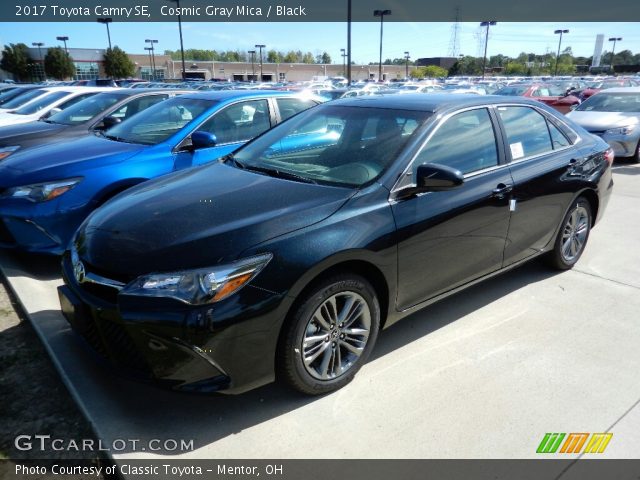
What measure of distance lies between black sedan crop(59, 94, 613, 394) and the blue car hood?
1.41 m

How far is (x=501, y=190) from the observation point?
138 inches

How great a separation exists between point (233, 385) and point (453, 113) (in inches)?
91.3

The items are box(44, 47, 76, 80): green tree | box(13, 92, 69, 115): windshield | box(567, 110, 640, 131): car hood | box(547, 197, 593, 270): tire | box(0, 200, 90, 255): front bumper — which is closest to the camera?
box(0, 200, 90, 255): front bumper

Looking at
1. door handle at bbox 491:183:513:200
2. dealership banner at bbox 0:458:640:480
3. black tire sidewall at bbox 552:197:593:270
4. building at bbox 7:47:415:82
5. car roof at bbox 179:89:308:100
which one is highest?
building at bbox 7:47:415:82

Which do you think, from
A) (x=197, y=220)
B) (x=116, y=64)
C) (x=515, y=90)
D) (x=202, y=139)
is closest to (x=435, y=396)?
(x=197, y=220)

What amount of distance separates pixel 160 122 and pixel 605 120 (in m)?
9.36

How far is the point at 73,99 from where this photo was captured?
1102 cm

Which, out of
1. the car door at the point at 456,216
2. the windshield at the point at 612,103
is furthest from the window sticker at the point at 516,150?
the windshield at the point at 612,103

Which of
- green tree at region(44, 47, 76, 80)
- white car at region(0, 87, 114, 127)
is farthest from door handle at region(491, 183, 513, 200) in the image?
green tree at region(44, 47, 76, 80)

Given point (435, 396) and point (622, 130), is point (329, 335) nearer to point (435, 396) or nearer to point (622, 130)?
point (435, 396)

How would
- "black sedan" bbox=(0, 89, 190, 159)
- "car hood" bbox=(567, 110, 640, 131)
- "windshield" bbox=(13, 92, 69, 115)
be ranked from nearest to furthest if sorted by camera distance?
"black sedan" bbox=(0, 89, 190, 159)
"car hood" bbox=(567, 110, 640, 131)
"windshield" bbox=(13, 92, 69, 115)

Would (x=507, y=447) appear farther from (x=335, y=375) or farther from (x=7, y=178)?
(x=7, y=178)

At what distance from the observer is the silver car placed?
9961mm

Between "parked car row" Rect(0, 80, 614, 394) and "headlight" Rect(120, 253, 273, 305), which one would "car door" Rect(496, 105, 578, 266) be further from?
"headlight" Rect(120, 253, 273, 305)
